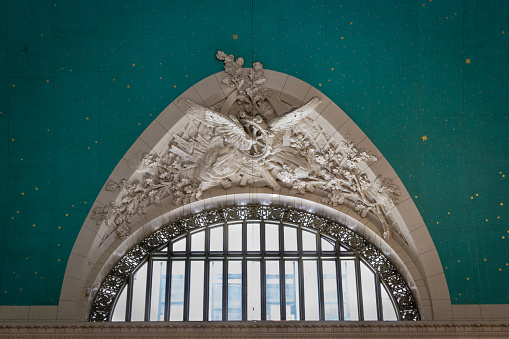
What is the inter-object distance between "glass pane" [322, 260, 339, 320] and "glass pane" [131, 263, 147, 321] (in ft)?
11.2

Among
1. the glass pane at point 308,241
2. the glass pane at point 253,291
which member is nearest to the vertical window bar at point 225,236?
the glass pane at point 253,291

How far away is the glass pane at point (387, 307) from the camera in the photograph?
11453mm

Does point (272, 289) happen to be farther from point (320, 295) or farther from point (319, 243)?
point (319, 243)

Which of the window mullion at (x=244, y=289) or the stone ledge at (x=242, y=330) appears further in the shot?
the window mullion at (x=244, y=289)

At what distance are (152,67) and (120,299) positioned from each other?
437 cm

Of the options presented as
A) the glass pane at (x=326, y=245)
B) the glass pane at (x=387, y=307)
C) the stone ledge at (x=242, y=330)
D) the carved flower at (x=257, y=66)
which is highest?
the carved flower at (x=257, y=66)

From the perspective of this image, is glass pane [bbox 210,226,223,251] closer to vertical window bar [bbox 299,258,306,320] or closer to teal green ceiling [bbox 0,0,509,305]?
vertical window bar [bbox 299,258,306,320]

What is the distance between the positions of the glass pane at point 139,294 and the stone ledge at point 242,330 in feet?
3.05

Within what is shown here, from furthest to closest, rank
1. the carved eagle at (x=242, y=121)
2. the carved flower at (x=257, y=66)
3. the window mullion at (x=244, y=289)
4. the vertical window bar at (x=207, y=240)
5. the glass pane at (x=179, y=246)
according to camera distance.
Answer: the glass pane at (x=179, y=246) < the vertical window bar at (x=207, y=240) < the window mullion at (x=244, y=289) < the carved flower at (x=257, y=66) < the carved eagle at (x=242, y=121)

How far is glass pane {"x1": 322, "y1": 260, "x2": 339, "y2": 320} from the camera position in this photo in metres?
11.5

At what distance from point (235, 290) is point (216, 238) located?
1.09 meters

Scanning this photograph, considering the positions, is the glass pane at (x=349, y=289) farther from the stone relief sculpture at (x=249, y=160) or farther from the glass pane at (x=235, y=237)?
the glass pane at (x=235, y=237)

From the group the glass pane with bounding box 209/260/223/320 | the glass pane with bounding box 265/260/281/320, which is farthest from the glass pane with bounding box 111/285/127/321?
the glass pane with bounding box 265/260/281/320

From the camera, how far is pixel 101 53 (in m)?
11.2
